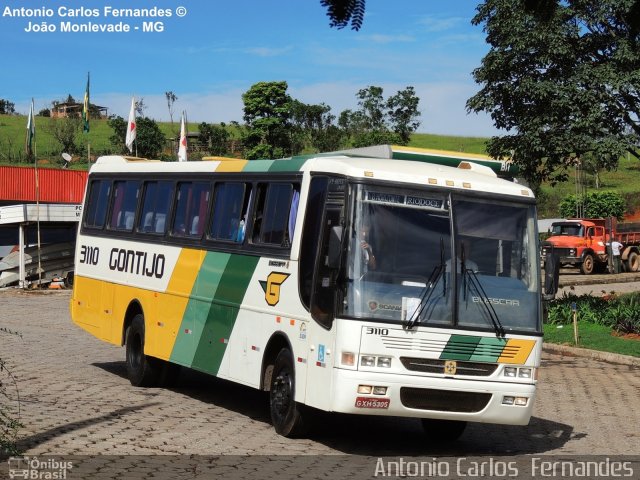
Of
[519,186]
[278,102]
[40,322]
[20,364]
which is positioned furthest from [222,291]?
[278,102]

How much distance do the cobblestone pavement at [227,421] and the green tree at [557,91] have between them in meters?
8.21

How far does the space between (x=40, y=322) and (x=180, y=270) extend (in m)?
12.8

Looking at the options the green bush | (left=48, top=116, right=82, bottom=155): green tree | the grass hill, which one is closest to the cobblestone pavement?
the green bush

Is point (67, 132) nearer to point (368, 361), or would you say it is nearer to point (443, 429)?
point (443, 429)

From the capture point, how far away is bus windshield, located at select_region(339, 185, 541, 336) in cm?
1054

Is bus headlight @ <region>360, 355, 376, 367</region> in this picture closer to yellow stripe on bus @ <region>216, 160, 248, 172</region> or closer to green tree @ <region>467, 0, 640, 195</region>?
yellow stripe on bus @ <region>216, 160, 248, 172</region>

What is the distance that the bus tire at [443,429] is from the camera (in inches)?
463

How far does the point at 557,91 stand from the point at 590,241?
23.2 m

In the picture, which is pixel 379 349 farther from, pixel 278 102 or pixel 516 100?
pixel 278 102

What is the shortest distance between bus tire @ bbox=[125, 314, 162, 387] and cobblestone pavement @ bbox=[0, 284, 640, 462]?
0.76ft

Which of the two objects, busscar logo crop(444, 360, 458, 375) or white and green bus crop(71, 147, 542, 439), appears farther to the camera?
busscar logo crop(444, 360, 458, 375)

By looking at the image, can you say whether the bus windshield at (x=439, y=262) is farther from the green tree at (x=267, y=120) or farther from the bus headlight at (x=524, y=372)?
the green tree at (x=267, y=120)

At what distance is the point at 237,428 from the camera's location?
38.1 ft

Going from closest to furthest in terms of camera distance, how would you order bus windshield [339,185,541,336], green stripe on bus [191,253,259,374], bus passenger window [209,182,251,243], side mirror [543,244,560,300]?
side mirror [543,244,560,300] → bus windshield [339,185,541,336] → green stripe on bus [191,253,259,374] → bus passenger window [209,182,251,243]
